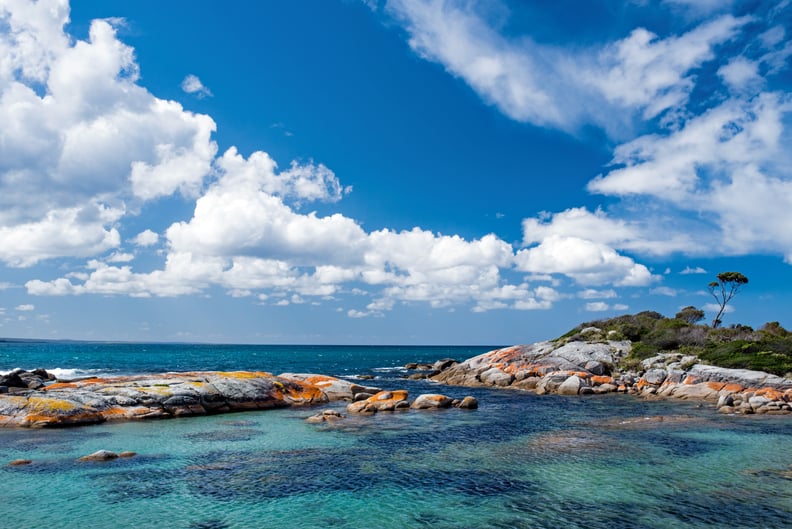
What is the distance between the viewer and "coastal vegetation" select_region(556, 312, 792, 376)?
161 feet

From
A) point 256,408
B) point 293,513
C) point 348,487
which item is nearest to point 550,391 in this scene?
point 256,408

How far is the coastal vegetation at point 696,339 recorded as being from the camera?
161 feet

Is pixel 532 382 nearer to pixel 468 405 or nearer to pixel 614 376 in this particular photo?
pixel 614 376

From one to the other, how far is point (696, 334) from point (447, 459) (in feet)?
167

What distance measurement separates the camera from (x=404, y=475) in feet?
68.2

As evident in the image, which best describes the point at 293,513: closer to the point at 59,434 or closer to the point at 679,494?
the point at 679,494

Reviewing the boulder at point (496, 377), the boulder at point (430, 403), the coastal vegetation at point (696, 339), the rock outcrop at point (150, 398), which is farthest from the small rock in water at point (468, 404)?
the coastal vegetation at point (696, 339)

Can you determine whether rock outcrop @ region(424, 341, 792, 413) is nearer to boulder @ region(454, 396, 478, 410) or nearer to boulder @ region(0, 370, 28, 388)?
boulder @ region(454, 396, 478, 410)

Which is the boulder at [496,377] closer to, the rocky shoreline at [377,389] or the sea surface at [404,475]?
the rocky shoreline at [377,389]

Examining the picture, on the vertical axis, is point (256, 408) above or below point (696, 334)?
below

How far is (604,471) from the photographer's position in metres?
21.3

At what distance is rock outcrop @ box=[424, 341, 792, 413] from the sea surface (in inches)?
389

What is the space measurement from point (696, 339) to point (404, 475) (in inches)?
2111

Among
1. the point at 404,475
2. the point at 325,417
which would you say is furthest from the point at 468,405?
the point at 404,475
